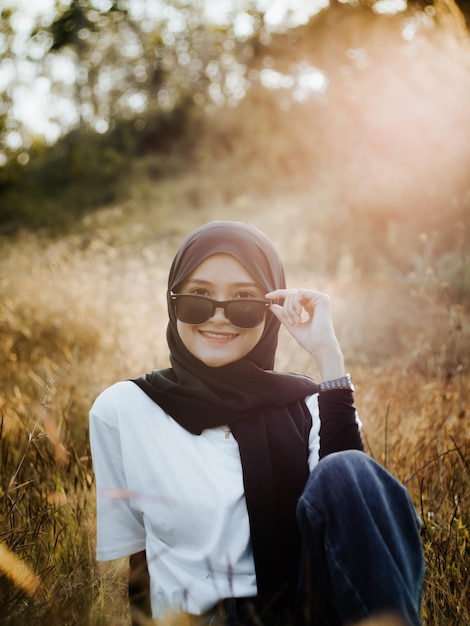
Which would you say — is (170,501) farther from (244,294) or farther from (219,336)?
(244,294)

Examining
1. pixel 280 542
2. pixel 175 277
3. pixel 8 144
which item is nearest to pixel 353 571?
pixel 280 542

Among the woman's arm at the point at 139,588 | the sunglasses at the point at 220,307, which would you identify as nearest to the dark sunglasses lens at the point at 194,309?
the sunglasses at the point at 220,307

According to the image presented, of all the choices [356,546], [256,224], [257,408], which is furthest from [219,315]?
[256,224]

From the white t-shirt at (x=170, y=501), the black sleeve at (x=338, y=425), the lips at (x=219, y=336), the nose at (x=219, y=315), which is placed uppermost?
the nose at (x=219, y=315)

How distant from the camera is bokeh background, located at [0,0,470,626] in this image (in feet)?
7.20

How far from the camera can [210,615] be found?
1.59 m

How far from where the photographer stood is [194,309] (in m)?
1.84

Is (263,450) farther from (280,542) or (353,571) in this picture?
(353,571)

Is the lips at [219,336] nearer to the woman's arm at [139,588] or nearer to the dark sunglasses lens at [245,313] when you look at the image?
the dark sunglasses lens at [245,313]

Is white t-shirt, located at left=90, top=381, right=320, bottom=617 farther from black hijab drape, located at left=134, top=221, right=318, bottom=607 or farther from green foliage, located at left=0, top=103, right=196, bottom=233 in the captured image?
green foliage, located at left=0, top=103, right=196, bottom=233

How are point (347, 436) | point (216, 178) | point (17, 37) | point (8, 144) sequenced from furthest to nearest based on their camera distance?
point (17, 37)
point (8, 144)
point (216, 178)
point (347, 436)

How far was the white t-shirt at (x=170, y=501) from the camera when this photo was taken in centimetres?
161

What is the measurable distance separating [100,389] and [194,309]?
176cm

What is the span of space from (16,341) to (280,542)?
13.0 ft
